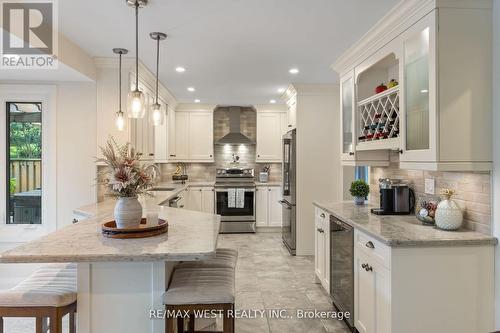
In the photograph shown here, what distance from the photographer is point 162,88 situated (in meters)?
5.17

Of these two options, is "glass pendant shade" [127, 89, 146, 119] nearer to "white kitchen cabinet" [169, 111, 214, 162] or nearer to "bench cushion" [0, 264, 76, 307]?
"bench cushion" [0, 264, 76, 307]

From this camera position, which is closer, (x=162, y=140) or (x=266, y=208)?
(x=162, y=140)

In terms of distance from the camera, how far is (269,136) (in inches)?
274

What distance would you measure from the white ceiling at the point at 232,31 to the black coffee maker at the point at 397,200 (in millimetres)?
1384

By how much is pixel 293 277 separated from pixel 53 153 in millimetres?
3055

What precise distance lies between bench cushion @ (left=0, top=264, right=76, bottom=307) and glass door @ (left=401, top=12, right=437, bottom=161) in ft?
7.48

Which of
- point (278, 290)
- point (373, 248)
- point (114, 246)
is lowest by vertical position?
point (278, 290)

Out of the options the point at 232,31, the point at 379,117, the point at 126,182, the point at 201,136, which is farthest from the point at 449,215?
the point at 201,136

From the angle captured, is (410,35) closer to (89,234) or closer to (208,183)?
(89,234)

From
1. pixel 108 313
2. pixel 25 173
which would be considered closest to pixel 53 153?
pixel 25 173

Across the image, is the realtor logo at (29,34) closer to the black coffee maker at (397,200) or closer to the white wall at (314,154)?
the black coffee maker at (397,200)

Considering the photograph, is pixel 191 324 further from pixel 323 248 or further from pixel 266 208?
pixel 266 208

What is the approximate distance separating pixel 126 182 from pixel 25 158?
241 centimetres

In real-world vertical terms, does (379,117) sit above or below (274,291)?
above
